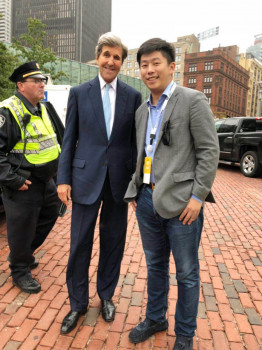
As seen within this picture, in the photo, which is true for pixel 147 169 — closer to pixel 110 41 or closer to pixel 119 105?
pixel 119 105

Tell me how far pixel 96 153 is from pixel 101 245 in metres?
0.81

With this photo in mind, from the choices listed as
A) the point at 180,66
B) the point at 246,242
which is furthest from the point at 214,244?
the point at 180,66

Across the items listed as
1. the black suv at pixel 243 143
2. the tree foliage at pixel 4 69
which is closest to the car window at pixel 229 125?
the black suv at pixel 243 143

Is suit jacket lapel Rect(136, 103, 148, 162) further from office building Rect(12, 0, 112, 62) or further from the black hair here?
office building Rect(12, 0, 112, 62)

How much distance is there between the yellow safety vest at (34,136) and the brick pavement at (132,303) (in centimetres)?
127

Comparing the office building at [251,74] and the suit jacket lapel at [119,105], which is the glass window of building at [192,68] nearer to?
the office building at [251,74]

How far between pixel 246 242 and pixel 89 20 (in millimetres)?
137928

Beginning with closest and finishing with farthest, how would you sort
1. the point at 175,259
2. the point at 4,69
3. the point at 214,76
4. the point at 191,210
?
the point at 191,210 < the point at 175,259 < the point at 4,69 < the point at 214,76

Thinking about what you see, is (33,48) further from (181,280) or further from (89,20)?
(89,20)

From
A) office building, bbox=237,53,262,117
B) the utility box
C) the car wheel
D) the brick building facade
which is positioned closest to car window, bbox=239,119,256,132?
the car wheel

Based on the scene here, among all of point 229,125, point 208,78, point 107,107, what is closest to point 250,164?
point 229,125

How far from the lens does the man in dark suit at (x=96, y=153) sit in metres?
2.30

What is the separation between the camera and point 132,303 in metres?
2.79

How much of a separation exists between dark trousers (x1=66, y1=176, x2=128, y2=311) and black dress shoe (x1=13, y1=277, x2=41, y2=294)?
57 cm
